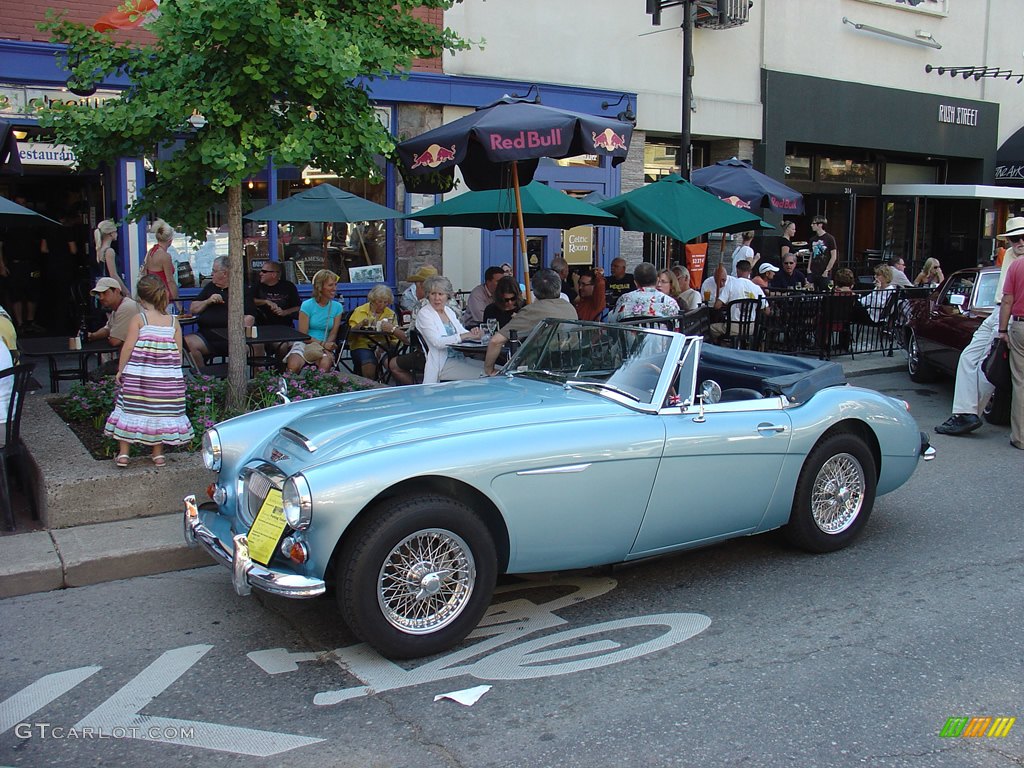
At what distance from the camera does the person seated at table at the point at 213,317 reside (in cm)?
965

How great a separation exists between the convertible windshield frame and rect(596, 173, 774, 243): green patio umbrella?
189 inches

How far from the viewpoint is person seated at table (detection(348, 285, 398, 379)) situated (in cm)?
1001

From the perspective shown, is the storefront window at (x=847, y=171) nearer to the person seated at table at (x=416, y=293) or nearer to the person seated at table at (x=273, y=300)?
the person seated at table at (x=416, y=293)

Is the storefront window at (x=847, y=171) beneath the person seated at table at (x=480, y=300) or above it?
above

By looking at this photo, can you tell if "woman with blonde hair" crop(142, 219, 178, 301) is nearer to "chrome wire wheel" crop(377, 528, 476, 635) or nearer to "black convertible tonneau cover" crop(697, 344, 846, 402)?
"black convertible tonneau cover" crop(697, 344, 846, 402)

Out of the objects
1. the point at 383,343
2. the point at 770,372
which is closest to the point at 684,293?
the point at 383,343

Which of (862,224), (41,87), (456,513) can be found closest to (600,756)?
(456,513)

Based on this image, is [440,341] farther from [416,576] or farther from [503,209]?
[416,576]

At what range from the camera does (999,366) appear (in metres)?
8.87

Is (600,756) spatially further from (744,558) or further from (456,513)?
(744,558)

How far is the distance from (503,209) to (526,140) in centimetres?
235

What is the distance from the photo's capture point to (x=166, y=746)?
365cm

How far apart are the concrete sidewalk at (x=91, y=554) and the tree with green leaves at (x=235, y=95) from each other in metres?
1.78

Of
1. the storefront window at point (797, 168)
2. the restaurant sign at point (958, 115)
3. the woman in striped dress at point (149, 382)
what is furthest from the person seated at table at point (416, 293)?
A: the restaurant sign at point (958, 115)
